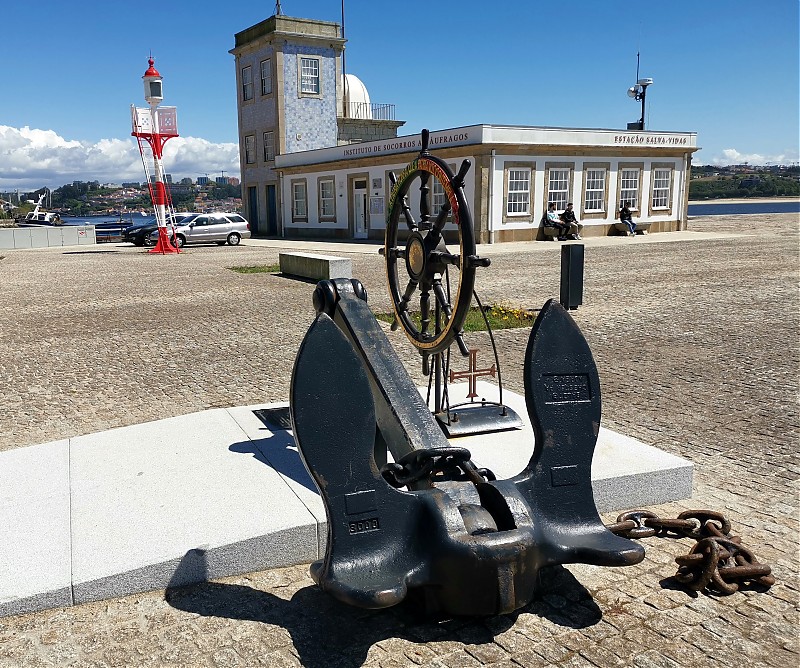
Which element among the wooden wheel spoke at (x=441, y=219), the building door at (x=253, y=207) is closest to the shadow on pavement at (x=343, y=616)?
the wooden wheel spoke at (x=441, y=219)

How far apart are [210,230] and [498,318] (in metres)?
20.6

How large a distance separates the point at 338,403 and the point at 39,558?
5.21 feet

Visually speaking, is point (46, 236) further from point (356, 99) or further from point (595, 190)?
point (595, 190)

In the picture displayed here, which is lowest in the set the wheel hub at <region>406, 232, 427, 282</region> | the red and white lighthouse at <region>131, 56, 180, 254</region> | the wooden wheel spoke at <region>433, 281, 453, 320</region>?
the wooden wheel spoke at <region>433, 281, 453, 320</region>

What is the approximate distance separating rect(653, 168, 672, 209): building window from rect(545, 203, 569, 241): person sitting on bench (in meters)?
5.06

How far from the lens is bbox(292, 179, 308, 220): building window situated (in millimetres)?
33925

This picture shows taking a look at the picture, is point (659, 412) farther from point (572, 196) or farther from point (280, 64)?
point (280, 64)

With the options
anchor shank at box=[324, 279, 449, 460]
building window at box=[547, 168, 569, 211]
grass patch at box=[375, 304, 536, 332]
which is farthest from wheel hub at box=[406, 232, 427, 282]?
building window at box=[547, 168, 569, 211]

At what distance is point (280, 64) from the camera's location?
34.5 meters

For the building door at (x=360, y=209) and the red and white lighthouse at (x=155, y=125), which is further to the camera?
the building door at (x=360, y=209)

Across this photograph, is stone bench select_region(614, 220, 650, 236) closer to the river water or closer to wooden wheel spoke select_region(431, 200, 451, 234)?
wooden wheel spoke select_region(431, 200, 451, 234)

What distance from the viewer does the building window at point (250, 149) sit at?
37625mm

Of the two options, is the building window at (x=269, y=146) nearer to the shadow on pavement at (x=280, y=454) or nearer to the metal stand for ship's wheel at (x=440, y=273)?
the metal stand for ship's wheel at (x=440, y=273)

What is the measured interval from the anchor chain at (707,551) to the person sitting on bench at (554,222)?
958 inches
